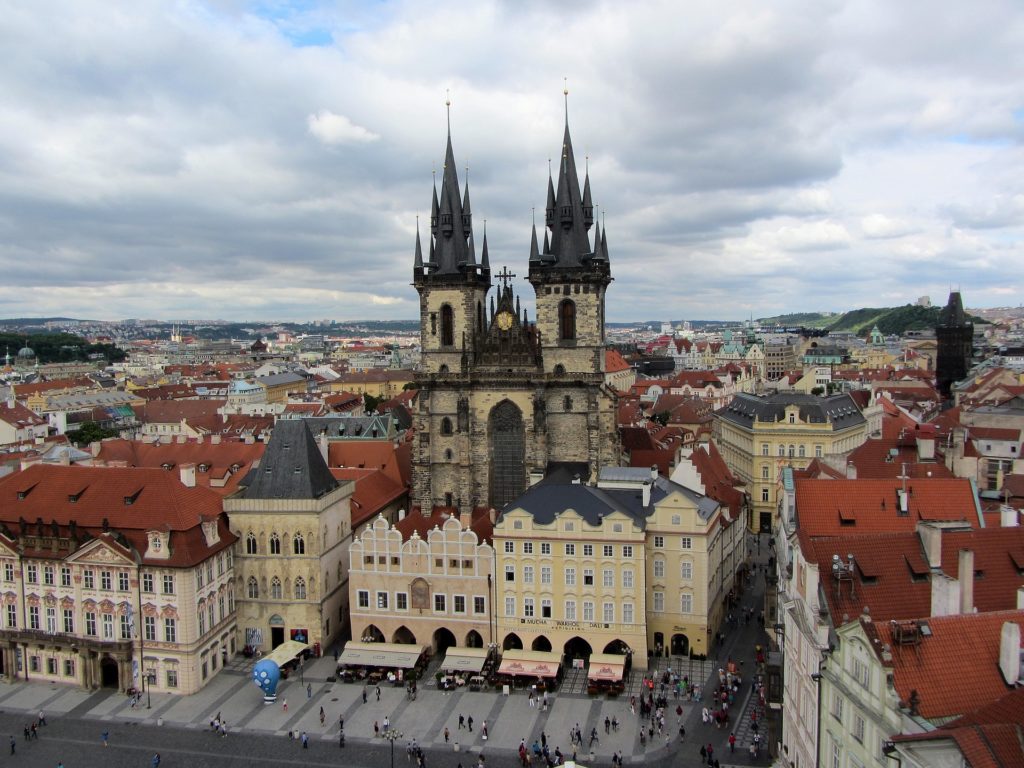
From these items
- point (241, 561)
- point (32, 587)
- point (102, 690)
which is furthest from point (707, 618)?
point (32, 587)

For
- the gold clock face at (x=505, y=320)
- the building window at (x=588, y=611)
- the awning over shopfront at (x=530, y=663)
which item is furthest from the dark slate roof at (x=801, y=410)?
the awning over shopfront at (x=530, y=663)

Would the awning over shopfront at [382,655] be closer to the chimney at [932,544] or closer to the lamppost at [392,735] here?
the lamppost at [392,735]

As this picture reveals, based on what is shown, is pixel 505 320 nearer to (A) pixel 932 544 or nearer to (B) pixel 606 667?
(B) pixel 606 667

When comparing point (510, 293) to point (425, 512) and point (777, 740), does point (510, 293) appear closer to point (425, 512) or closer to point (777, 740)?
point (425, 512)

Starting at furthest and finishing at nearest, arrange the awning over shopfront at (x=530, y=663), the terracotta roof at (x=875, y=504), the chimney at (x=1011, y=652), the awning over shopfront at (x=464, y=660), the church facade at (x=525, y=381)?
1. the church facade at (x=525, y=381)
2. the awning over shopfront at (x=464, y=660)
3. the awning over shopfront at (x=530, y=663)
4. the terracotta roof at (x=875, y=504)
5. the chimney at (x=1011, y=652)

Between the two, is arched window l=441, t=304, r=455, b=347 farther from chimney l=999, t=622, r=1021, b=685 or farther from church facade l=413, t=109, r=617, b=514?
chimney l=999, t=622, r=1021, b=685

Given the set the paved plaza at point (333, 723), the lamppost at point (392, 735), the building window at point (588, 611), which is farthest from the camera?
the building window at point (588, 611)

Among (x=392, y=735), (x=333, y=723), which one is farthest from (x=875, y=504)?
(x=333, y=723)

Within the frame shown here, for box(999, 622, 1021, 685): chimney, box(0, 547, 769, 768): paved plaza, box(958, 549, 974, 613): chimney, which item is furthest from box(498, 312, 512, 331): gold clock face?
box(999, 622, 1021, 685): chimney

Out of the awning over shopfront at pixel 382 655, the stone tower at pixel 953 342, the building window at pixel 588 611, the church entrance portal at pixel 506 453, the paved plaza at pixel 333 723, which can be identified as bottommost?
the paved plaza at pixel 333 723
